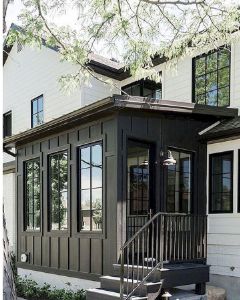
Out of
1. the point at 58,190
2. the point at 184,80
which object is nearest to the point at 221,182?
the point at 184,80

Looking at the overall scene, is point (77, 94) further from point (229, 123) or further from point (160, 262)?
point (160, 262)

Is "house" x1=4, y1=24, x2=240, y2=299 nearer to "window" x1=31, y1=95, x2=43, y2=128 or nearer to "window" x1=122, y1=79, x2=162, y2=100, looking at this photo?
"window" x1=122, y1=79, x2=162, y2=100

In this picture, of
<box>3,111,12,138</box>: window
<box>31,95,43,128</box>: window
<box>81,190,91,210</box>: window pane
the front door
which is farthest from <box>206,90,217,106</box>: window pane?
<box>3,111,12,138</box>: window

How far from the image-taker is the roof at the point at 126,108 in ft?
25.7

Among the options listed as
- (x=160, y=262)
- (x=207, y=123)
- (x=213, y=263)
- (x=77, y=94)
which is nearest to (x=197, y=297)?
(x=160, y=262)

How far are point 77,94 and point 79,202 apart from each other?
442 centimetres

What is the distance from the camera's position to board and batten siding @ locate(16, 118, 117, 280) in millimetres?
8227

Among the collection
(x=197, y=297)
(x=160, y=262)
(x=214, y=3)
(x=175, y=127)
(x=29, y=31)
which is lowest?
(x=197, y=297)

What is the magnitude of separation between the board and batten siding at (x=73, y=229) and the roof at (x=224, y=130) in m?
2.26

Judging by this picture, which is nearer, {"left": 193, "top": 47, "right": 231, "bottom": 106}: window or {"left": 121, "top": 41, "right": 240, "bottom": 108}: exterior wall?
{"left": 121, "top": 41, "right": 240, "bottom": 108}: exterior wall

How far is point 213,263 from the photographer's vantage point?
9.51m

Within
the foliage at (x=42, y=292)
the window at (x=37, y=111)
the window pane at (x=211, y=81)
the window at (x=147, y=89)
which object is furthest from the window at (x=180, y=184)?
the window at (x=37, y=111)

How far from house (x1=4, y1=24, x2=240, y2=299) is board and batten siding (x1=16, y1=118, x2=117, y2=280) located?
0.08 ft

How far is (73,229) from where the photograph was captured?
368 inches
